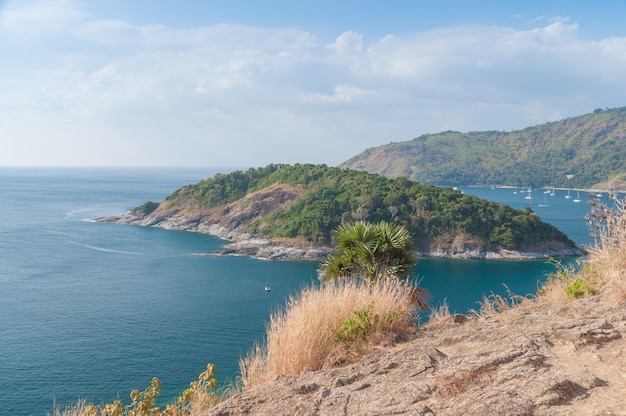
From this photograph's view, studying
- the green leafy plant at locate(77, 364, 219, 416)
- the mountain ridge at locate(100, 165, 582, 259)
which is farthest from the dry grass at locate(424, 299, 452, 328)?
the mountain ridge at locate(100, 165, 582, 259)

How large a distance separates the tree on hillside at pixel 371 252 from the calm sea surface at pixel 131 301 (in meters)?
6.10

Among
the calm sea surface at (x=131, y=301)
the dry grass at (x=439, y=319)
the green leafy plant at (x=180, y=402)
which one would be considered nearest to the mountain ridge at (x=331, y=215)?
the calm sea surface at (x=131, y=301)

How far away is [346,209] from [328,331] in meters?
71.0

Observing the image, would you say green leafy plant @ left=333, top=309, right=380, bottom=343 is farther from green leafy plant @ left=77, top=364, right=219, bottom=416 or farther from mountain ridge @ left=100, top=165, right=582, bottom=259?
mountain ridge @ left=100, top=165, right=582, bottom=259

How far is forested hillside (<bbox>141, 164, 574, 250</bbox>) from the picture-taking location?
6900 cm

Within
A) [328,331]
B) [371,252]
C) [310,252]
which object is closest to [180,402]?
[328,331]

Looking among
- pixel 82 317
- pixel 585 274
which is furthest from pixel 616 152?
pixel 585 274

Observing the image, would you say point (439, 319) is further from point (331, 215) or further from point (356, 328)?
point (331, 215)

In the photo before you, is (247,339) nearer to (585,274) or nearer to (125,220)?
(585,274)

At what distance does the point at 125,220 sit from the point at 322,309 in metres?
90.7

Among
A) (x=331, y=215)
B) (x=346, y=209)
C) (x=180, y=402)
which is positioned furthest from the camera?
(x=346, y=209)

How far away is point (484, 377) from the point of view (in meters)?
4.07

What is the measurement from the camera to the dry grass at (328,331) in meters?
5.46

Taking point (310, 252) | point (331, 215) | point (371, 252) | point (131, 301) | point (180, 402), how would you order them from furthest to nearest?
1. point (331, 215)
2. point (310, 252)
3. point (131, 301)
4. point (371, 252)
5. point (180, 402)
